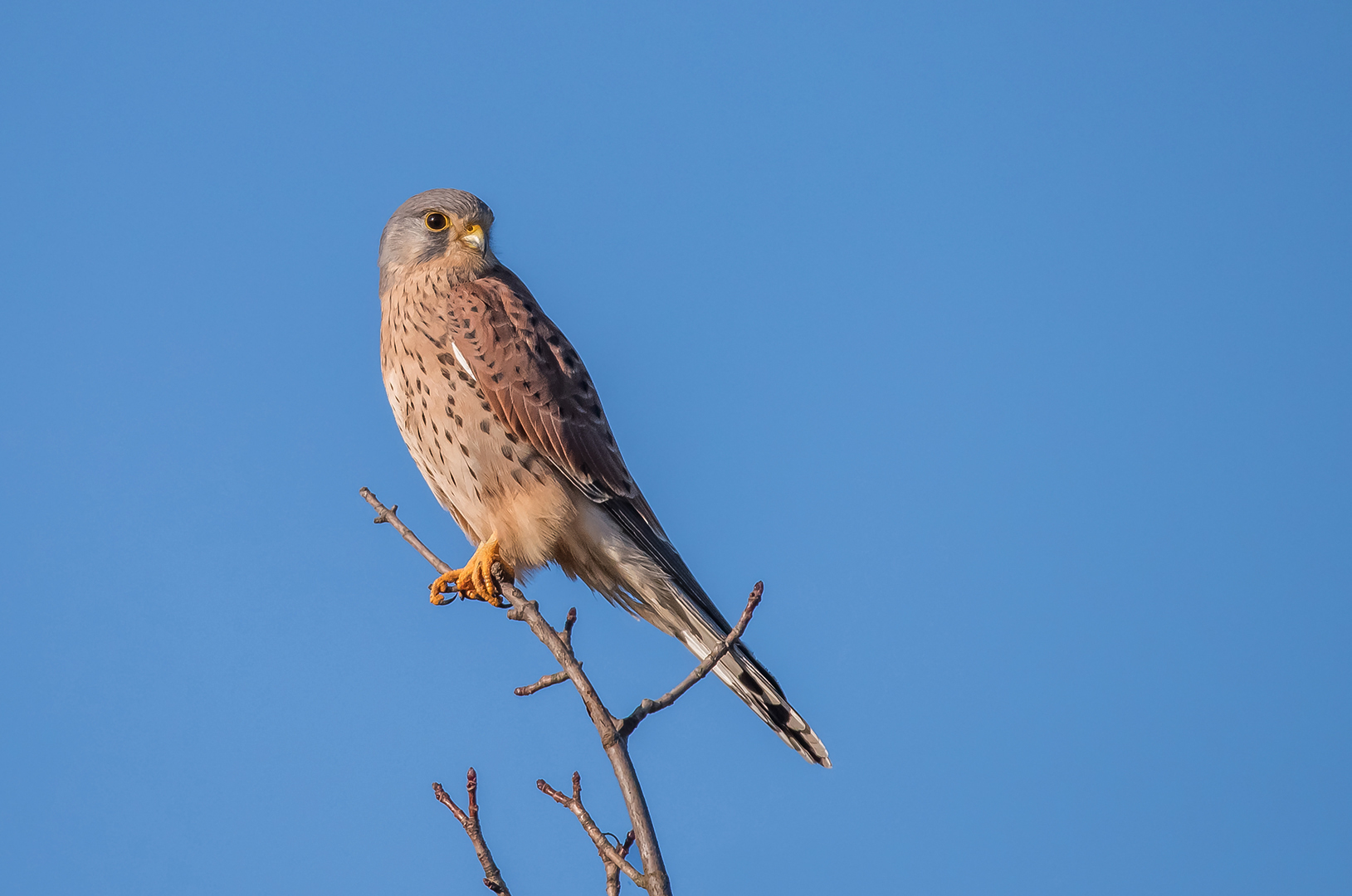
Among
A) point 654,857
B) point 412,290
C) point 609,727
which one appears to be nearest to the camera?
point 654,857

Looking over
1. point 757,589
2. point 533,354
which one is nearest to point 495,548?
point 533,354

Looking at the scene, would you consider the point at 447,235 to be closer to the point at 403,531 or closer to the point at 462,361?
the point at 462,361

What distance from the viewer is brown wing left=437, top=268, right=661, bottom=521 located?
11.5ft

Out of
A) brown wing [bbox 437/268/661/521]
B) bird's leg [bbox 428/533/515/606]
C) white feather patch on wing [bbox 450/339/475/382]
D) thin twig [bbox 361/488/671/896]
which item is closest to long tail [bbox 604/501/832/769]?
brown wing [bbox 437/268/661/521]

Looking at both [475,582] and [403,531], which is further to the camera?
[475,582]

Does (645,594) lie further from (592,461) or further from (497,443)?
(497,443)

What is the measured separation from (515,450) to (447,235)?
0.90 meters

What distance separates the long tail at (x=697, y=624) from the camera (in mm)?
3189

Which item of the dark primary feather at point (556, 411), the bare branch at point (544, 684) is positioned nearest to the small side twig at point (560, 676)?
the bare branch at point (544, 684)

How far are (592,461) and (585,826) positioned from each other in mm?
1691

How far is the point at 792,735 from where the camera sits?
3.20m

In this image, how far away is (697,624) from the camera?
11.5ft

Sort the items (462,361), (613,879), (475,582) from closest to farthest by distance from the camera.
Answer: (613,879), (475,582), (462,361)

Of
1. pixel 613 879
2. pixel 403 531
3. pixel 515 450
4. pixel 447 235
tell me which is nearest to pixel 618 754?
pixel 613 879
